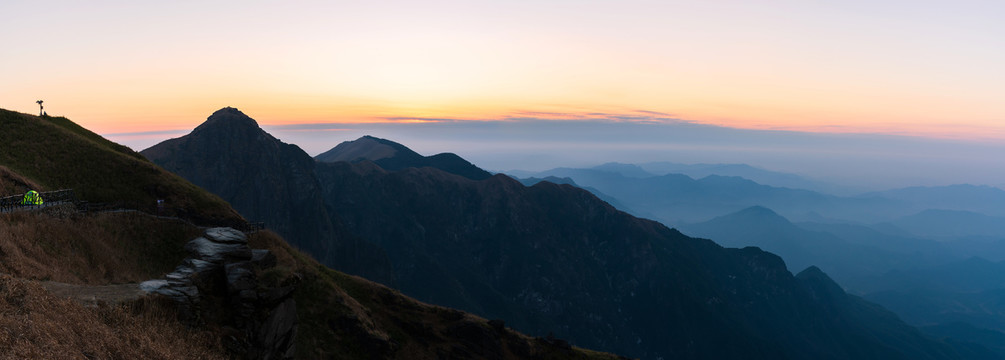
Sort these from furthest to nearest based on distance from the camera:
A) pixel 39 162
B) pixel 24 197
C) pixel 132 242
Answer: pixel 39 162
pixel 132 242
pixel 24 197

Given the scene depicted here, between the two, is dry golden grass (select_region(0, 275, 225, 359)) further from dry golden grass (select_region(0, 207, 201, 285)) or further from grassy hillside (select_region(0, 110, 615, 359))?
dry golden grass (select_region(0, 207, 201, 285))

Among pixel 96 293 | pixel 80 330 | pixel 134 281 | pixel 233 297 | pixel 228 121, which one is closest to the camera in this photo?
pixel 80 330

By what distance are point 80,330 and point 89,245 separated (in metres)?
24.8

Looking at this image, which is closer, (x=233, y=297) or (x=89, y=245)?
(x=233, y=297)

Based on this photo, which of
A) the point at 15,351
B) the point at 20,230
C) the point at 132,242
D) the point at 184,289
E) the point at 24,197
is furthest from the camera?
the point at 132,242

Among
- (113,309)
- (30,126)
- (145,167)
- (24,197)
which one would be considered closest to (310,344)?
(113,309)

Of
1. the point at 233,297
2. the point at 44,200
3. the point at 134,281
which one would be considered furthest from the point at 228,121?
the point at 233,297

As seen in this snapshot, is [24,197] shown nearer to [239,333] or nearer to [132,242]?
[132,242]

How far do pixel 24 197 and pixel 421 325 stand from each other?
133ft

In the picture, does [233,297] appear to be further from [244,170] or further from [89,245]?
[244,170]

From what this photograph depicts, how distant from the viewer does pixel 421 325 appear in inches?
2260

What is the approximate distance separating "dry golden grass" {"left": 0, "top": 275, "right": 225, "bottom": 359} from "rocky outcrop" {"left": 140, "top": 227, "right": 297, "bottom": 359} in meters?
2.67

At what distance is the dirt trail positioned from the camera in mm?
21591

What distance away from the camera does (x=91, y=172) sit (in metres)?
49.5
